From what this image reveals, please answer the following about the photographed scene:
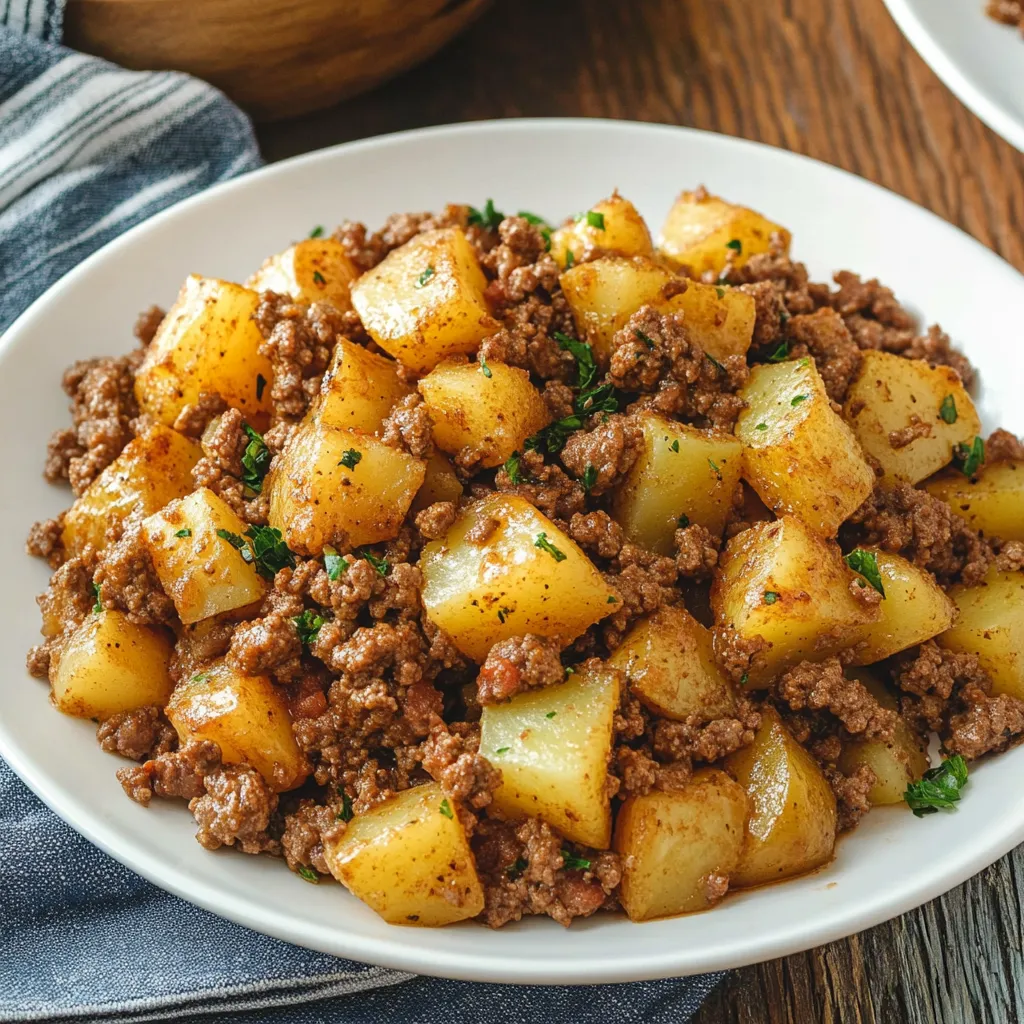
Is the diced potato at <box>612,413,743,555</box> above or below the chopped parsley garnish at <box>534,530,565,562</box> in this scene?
below

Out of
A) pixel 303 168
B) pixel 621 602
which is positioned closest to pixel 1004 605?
pixel 621 602

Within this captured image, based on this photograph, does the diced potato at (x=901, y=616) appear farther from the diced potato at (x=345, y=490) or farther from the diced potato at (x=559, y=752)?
the diced potato at (x=345, y=490)

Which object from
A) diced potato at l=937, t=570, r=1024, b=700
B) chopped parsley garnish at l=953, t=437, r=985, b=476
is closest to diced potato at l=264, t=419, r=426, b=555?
diced potato at l=937, t=570, r=1024, b=700

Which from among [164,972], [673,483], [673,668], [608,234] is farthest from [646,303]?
[164,972]

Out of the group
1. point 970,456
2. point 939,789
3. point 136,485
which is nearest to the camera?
point 939,789

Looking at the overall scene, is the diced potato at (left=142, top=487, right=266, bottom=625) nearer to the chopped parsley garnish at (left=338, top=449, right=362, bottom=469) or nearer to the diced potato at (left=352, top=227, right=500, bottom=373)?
the chopped parsley garnish at (left=338, top=449, right=362, bottom=469)

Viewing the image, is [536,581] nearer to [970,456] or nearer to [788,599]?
[788,599]

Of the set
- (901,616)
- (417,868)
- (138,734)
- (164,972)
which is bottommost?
(164,972)
